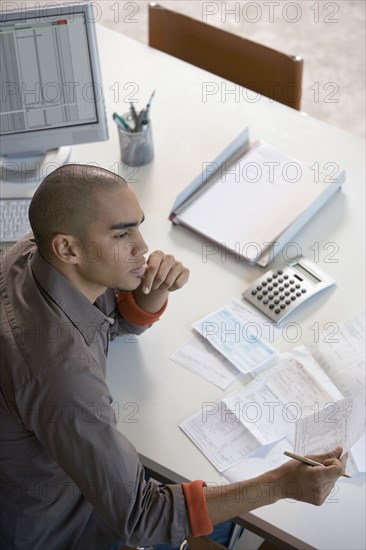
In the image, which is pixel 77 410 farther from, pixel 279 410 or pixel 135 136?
pixel 135 136

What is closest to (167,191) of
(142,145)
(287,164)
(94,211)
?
(142,145)

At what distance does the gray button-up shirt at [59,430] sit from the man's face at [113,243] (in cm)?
7

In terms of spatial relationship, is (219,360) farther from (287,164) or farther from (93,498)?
(287,164)

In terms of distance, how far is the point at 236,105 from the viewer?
2.37 m

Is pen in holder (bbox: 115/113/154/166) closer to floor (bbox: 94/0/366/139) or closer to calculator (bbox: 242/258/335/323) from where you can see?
calculator (bbox: 242/258/335/323)

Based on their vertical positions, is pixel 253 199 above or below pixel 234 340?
above

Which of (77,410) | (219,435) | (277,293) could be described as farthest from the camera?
(277,293)

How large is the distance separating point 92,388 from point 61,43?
3.11 feet

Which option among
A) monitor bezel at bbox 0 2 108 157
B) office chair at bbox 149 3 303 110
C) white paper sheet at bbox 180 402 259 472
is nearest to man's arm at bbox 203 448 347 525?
white paper sheet at bbox 180 402 259 472

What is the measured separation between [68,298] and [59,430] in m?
0.27

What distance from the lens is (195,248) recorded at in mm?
2020

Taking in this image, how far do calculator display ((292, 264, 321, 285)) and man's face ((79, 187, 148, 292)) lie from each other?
0.49 metres

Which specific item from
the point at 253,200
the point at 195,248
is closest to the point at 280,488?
the point at 195,248

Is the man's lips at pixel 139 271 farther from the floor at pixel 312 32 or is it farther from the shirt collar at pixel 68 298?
the floor at pixel 312 32
